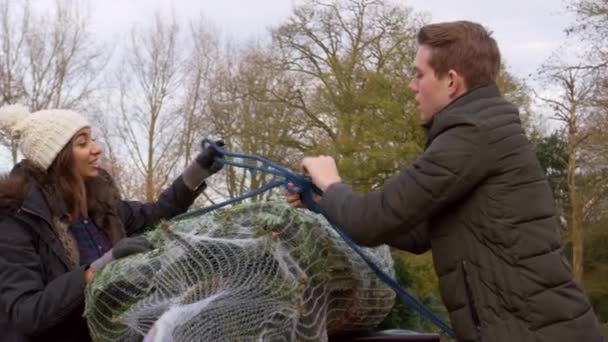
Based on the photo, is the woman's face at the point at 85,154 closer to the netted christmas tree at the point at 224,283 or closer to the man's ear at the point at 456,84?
the netted christmas tree at the point at 224,283

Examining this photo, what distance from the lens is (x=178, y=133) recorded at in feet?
85.6

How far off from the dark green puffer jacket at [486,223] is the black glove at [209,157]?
39.2 inches

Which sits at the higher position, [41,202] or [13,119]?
[13,119]

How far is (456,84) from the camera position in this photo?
2.56 metres

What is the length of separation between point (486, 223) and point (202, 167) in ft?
4.76

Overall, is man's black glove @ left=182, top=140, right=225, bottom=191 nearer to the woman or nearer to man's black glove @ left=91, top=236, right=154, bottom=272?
the woman

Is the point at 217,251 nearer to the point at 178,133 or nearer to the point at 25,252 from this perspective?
the point at 25,252

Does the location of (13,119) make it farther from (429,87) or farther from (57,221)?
(429,87)

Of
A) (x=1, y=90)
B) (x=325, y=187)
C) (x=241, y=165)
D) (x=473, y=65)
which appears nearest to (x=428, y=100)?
(x=473, y=65)

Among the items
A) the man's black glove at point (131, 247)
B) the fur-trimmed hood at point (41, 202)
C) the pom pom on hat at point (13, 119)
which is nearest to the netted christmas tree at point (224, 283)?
the man's black glove at point (131, 247)

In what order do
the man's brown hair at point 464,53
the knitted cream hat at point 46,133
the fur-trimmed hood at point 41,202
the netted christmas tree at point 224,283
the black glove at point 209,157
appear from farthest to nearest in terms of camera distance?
the black glove at point 209,157 < the knitted cream hat at point 46,133 < the fur-trimmed hood at point 41,202 < the man's brown hair at point 464,53 < the netted christmas tree at point 224,283

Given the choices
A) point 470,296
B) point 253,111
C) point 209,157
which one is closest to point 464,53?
point 470,296

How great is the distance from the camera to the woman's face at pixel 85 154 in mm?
3320

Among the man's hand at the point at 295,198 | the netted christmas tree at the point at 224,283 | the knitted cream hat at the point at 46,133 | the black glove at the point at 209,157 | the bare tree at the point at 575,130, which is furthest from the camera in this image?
the bare tree at the point at 575,130
